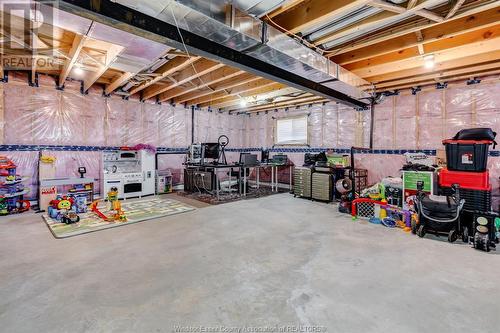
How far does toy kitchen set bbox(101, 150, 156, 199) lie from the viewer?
5.55 metres

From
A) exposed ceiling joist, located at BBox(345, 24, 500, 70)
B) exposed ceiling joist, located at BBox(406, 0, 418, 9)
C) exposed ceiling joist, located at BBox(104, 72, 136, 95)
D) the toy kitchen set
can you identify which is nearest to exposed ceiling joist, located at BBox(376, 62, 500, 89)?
exposed ceiling joist, located at BBox(345, 24, 500, 70)

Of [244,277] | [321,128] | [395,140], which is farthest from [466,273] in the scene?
[321,128]

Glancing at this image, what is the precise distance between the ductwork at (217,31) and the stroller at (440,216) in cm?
216

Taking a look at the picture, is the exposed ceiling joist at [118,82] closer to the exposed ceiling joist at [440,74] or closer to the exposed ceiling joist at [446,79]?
the exposed ceiling joist at [440,74]

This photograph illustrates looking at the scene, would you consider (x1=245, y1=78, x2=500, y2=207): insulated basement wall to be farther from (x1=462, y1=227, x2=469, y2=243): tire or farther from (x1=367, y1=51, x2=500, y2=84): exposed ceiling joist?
(x1=462, y1=227, x2=469, y2=243): tire

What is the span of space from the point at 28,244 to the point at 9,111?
3292 mm

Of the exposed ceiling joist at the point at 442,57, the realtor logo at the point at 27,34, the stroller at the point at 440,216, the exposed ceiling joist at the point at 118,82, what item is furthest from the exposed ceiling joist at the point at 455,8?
the exposed ceiling joist at the point at 118,82

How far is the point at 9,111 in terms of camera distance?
4.66m

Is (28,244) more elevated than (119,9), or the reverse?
(119,9)

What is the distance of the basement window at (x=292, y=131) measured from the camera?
23.5 ft

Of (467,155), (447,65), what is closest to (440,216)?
(467,155)

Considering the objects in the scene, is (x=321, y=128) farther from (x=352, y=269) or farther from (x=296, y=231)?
(x=352, y=269)

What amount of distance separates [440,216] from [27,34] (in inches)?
217

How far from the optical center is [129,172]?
583 cm
